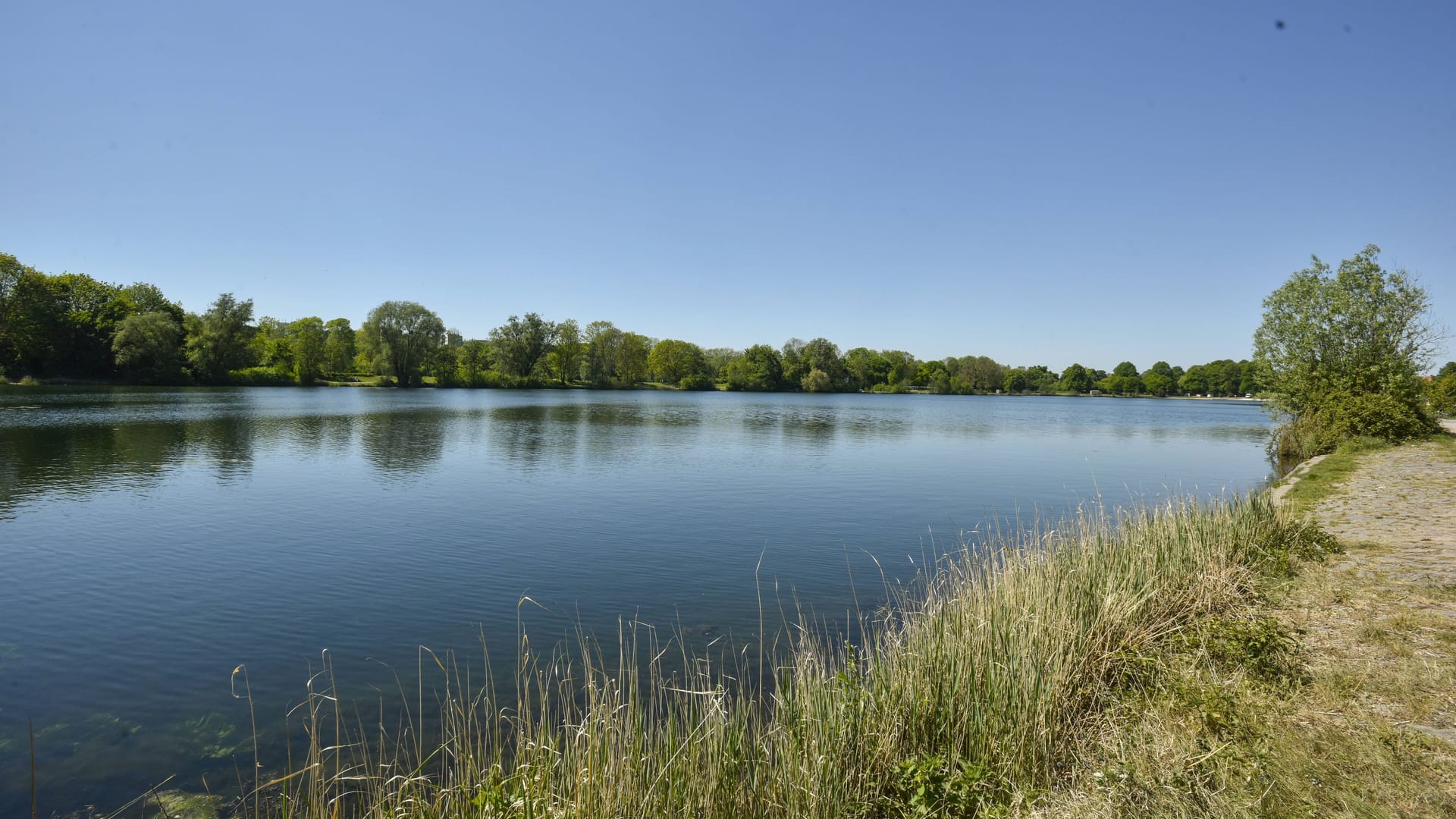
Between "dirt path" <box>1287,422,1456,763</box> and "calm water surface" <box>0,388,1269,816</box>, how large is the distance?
2.86m

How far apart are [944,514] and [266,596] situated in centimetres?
1449

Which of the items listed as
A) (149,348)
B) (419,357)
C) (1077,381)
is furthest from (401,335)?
(1077,381)

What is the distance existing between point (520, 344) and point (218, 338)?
43.2 metres

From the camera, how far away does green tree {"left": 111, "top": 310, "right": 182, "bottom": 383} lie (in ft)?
244

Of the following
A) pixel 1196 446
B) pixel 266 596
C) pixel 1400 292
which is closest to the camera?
pixel 266 596

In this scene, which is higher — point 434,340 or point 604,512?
point 434,340

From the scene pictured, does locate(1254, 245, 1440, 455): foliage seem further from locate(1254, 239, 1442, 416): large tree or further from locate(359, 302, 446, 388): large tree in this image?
locate(359, 302, 446, 388): large tree

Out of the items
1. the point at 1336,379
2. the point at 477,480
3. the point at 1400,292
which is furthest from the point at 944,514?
the point at 1400,292

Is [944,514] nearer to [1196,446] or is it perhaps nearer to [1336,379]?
[1336,379]

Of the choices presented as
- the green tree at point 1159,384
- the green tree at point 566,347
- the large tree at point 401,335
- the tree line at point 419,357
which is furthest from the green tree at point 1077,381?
the large tree at point 401,335

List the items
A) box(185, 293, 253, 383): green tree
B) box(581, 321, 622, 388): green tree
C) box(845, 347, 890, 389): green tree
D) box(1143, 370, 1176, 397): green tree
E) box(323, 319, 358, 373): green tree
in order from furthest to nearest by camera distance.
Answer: box(1143, 370, 1176, 397): green tree, box(845, 347, 890, 389): green tree, box(581, 321, 622, 388): green tree, box(323, 319, 358, 373): green tree, box(185, 293, 253, 383): green tree

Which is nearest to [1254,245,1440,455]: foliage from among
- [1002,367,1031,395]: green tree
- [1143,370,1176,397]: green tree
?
[1002,367,1031,395]: green tree

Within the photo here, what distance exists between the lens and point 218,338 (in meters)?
82.4

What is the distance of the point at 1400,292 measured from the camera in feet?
97.7
